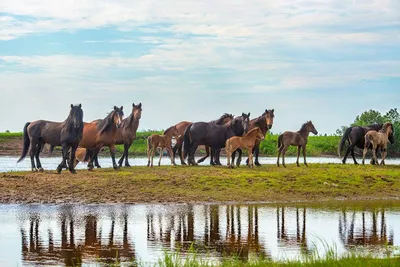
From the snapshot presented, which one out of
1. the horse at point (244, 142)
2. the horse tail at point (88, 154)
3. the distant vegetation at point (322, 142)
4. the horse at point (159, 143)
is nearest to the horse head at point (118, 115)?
the horse tail at point (88, 154)

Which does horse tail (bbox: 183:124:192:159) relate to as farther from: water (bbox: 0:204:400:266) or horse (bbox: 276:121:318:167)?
water (bbox: 0:204:400:266)

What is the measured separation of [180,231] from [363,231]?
389 centimetres

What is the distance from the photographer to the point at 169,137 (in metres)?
30.4

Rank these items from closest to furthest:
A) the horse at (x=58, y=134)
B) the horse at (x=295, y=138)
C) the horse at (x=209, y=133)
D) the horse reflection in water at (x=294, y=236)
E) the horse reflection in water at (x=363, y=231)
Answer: the horse reflection in water at (x=294, y=236), the horse reflection in water at (x=363, y=231), the horse at (x=58, y=134), the horse at (x=295, y=138), the horse at (x=209, y=133)

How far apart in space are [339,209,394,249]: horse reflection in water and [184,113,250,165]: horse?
37.0 ft

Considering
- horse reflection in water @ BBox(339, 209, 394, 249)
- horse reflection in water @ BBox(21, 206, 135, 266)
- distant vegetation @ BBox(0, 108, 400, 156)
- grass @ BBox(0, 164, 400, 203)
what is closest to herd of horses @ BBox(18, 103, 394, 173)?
grass @ BBox(0, 164, 400, 203)

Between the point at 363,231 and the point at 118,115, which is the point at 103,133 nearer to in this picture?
the point at 118,115

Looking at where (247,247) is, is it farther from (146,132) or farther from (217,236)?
(146,132)

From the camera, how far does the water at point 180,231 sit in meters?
13.3

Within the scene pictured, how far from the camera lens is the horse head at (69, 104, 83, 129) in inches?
969

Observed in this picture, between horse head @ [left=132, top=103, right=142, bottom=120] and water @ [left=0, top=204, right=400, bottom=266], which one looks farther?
horse head @ [left=132, top=103, right=142, bottom=120]

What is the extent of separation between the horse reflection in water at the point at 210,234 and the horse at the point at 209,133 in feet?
35.0

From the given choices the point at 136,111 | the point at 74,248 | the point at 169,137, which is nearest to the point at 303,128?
the point at 169,137

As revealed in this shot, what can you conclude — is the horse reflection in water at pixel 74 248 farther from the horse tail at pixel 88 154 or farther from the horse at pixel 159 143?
the horse at pixel 159 143
